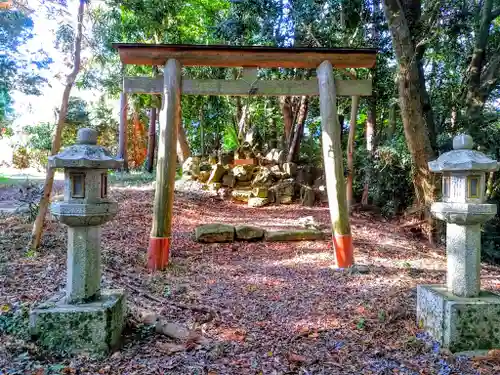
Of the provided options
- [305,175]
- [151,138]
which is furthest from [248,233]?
[151,138]

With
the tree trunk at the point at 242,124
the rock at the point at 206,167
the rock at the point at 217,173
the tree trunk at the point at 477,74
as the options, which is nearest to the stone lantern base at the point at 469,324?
the tree trunk at the point at 477,74

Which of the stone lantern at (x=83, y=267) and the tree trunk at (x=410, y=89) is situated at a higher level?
the tree trunk at (x=410, y=89)

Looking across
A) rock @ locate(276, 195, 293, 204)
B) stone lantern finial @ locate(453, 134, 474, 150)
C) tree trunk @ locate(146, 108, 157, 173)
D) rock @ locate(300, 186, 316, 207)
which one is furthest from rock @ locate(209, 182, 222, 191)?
stone lantern finial @ locate(453, 134, 474, 150)

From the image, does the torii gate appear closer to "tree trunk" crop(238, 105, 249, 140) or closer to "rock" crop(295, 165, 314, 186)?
"rock" crop(295, 165, 314, 186)

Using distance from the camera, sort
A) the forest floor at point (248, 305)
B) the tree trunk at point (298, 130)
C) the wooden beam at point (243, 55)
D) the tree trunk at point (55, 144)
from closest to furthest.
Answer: the forest floor at point (248, 305), the tree trunk at point (55, 144), the wooden beam at point (243, 55), the tree trunk at point (298, 130)

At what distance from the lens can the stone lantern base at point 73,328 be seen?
9.00ft

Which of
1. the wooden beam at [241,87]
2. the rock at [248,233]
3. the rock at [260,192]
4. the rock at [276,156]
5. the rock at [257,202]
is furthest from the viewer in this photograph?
the rock at [276,156]

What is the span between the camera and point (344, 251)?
535 cm

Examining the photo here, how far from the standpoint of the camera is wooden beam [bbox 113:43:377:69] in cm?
531

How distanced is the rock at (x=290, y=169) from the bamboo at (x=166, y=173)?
704 cm

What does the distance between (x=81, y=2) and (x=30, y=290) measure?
4.34 metres

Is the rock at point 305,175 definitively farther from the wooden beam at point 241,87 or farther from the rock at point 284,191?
the wooden beam at point 241,87

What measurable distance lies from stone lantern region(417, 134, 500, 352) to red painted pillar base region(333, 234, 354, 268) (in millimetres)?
2048

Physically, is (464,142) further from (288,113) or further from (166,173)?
(288,113)
